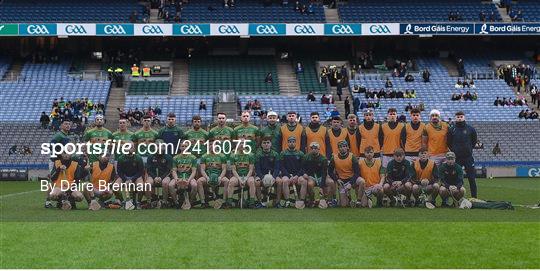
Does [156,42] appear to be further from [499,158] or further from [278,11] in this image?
[499,158]

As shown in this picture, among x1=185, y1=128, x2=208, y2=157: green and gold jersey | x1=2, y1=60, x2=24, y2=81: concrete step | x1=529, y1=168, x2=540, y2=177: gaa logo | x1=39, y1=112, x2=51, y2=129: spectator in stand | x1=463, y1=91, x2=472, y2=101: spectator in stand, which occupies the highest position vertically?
x1=2, y1=60, x2=24, y2=81: concrete step

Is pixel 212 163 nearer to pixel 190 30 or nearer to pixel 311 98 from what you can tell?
pixel 311 98

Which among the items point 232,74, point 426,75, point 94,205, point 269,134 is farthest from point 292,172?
point 426,75

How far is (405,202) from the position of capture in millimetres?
18359

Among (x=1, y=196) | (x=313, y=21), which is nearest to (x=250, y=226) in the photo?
(x=1, y=196)

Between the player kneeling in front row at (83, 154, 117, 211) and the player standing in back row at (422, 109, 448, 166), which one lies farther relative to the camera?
the player standing in back row at (422, 109, 448, 166)

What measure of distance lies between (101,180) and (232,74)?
3145cm

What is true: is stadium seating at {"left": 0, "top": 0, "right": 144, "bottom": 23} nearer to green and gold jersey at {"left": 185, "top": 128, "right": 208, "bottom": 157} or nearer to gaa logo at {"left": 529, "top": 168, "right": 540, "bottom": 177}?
gaa logo at {"left": 529, "top": 168, "right": 540, "bottom": 177}

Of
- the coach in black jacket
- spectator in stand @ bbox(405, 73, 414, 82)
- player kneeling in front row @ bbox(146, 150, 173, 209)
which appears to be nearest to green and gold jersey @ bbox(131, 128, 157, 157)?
player kneeling in front row @ bbox(146, 150, 173, 209)

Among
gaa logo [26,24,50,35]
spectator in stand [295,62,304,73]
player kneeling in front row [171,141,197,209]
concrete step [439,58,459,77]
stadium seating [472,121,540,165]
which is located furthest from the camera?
concrete step [439,58,459,77]

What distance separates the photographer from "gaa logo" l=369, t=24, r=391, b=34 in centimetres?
4853

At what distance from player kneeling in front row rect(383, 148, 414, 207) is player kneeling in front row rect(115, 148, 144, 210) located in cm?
527

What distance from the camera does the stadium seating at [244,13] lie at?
163ft

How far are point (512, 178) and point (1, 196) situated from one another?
21328mm
